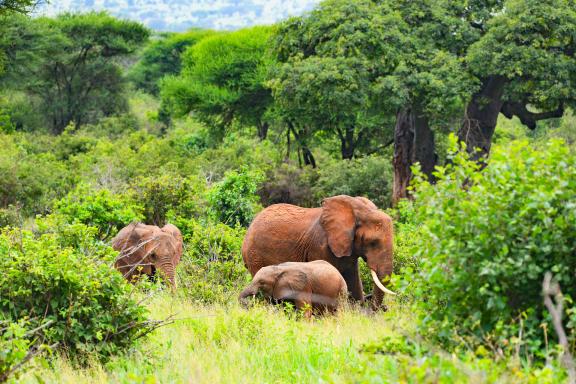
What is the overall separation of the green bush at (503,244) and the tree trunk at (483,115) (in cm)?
1504

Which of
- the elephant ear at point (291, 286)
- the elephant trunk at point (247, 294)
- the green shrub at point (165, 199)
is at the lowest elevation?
the green shrub at point (165, 199)

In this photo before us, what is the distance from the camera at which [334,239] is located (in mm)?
11242

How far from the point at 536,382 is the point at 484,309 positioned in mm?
1030

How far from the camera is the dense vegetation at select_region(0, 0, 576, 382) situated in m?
5.18

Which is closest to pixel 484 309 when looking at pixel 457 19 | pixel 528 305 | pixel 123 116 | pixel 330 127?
pixel 528 305

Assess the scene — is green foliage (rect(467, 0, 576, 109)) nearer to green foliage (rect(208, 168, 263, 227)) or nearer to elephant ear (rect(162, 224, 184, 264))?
green foliage (rect(208, 168, 263, 227))

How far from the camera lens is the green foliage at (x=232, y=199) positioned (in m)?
16.0

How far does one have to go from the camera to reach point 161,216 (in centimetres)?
1747

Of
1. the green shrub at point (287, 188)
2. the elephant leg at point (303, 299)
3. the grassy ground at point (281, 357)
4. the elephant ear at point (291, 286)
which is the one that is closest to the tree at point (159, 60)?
the green shrub at point (287, 188)

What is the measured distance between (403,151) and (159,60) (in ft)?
126

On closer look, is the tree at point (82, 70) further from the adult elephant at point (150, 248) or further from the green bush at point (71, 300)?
the green bush at point (71, 300)

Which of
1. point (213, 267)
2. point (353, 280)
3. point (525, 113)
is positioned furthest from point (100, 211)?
point (525, 113)

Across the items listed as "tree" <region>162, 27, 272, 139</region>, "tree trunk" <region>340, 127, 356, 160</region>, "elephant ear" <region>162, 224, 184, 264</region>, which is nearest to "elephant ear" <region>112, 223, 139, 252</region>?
"elephant ear" <region>162, 224, 184, 264</region>

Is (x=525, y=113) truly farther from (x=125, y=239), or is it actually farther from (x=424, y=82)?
(x=125, y=239)
